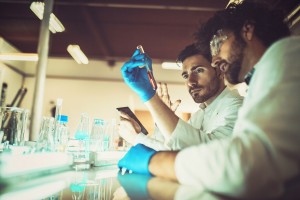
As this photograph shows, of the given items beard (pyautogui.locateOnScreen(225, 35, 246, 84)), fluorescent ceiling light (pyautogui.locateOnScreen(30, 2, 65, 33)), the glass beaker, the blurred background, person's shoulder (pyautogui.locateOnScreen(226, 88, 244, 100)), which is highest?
the blurred background

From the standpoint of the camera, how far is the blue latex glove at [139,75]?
153 centimetres

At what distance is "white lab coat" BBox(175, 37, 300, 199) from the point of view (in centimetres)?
64

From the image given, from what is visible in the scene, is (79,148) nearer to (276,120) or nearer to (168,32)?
(276,120)

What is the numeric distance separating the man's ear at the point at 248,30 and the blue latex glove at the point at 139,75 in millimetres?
578

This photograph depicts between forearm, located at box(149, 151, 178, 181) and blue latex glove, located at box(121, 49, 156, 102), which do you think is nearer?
forearm, located at box(149, 151, 178, 181)

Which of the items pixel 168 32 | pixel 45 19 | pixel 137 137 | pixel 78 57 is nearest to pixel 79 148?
pixel 137 137

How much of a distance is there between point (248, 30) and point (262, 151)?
0.86 meters

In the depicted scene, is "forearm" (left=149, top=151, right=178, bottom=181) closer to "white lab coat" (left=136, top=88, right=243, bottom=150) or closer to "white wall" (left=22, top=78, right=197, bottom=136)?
"white lab coat" (left=136, top=88, right=243, bottom=150)

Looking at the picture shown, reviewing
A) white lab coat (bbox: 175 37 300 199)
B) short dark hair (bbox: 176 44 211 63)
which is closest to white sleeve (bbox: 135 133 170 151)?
short dark hair (bbox: 176 44 211 63)

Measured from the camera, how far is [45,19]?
84.0 inches

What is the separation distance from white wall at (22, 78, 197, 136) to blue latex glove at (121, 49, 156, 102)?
5.46m

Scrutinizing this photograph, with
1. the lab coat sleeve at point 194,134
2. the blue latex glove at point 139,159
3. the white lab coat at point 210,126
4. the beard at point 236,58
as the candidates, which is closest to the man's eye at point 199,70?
the white lab coat at point 210,126

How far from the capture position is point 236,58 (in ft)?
4.24

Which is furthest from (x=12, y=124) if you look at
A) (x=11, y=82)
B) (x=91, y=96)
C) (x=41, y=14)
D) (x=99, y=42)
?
(x=11, y=82)
